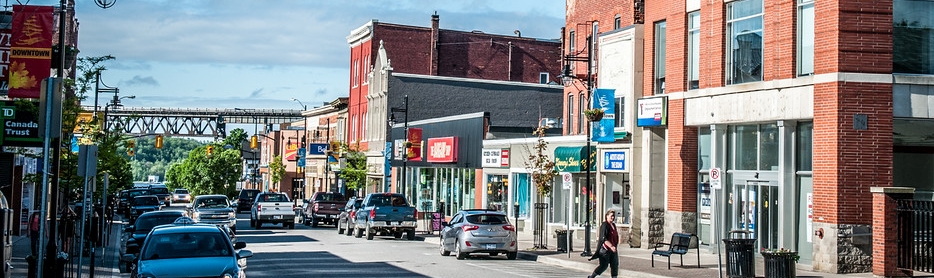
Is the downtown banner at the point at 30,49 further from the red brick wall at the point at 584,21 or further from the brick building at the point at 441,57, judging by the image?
the brick building at the point at 441,57

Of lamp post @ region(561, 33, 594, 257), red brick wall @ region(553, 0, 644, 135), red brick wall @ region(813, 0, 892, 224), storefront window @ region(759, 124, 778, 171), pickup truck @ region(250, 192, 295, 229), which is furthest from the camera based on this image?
pickup truck @ region(250, 192, 295, 229)

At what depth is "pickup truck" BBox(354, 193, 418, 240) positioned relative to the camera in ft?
134

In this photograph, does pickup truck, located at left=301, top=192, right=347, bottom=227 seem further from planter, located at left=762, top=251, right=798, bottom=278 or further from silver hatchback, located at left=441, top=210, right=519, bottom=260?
planter, located at left=762, top=251, right=798, bottom=278

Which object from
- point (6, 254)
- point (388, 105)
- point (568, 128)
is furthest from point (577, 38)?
point (6, 254)

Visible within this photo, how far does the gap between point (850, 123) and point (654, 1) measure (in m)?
10.3

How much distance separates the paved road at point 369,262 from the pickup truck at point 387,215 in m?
1.18

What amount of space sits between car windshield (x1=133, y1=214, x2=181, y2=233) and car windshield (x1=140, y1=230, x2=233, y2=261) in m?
12.0

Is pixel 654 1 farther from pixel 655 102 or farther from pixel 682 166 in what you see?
pixel 682 166

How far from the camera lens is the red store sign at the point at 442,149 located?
176ft

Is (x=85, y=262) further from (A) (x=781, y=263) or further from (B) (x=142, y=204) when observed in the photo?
(B) (x=142, y=204)

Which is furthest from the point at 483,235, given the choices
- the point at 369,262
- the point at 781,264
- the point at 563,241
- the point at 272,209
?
the point at 272,209

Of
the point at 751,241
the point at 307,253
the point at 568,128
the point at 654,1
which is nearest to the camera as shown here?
the point at 751,241

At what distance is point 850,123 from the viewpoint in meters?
25.0

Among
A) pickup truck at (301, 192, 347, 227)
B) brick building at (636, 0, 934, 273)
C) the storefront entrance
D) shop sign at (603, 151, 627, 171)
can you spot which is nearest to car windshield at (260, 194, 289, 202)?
pickup truck at (301, 192, 347, 227)
